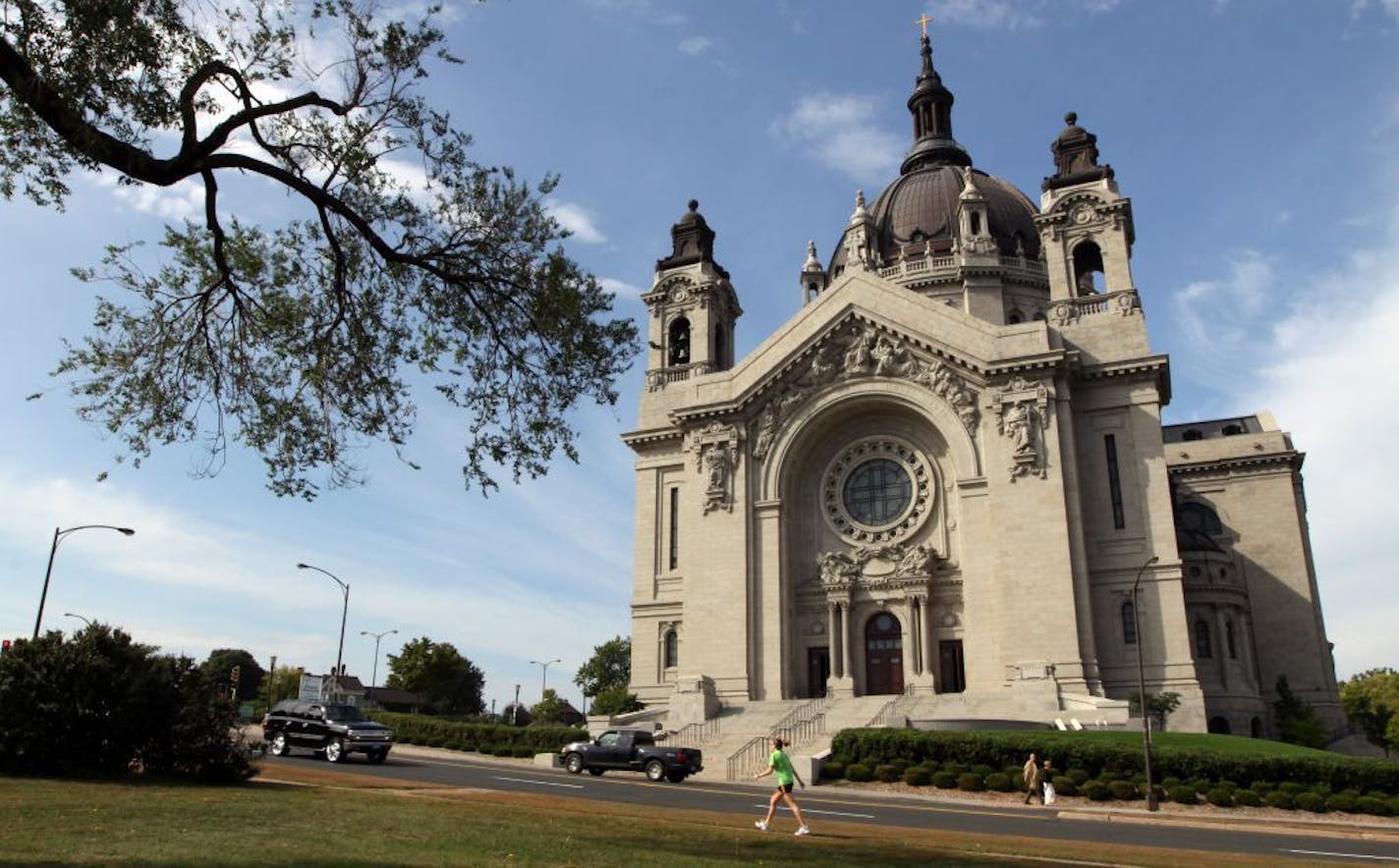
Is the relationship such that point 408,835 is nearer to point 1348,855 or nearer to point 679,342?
point 1348,855

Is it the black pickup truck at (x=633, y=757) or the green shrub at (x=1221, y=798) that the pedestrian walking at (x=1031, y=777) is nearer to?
the green shrub at (x=1221, y=798)

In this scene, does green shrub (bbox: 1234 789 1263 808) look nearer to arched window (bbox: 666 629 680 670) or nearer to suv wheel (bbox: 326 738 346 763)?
suv wheel (bbox: 326 738 346 763)

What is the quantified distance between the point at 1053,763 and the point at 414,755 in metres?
21.7

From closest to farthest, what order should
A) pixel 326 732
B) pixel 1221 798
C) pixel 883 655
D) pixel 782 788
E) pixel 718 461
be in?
pixel 782 788, pixel 1221 798, pixel 326 732, pixel 883 655, pixel 718 461

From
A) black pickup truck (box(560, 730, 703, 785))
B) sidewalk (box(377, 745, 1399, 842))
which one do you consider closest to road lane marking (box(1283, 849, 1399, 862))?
sidewalk (box(377, 745, 1399, 842))

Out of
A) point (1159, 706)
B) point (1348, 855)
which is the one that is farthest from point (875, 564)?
point (1348, 855)

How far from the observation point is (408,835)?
13227 mm

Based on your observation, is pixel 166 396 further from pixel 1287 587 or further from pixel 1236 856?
pixel 1287 587

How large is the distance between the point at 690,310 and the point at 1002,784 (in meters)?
33.6

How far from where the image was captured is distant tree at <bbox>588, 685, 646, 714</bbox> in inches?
1929

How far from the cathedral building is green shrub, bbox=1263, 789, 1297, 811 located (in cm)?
849

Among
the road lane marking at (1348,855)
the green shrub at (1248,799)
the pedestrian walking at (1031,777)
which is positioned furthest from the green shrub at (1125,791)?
the road lane marking at (1348,855)

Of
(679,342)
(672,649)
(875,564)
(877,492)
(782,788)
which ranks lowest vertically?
(782,788)

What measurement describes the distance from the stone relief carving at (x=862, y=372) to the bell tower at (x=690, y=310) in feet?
23.5
